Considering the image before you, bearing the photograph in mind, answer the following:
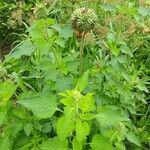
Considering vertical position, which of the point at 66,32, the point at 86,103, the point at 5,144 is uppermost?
the point at 66,32

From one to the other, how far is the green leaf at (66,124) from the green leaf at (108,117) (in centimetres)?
11

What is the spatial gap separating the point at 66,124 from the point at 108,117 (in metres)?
0.17

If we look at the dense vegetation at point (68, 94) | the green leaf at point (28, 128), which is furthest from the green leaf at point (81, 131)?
the green leaf at point (28, 128)

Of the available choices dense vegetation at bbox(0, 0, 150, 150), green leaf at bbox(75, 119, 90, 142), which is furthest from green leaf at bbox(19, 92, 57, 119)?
green leaf at bbox(75, 119, 90, 142)

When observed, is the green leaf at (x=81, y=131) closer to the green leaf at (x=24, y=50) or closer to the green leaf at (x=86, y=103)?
the green leaf at (x=86, y=103)

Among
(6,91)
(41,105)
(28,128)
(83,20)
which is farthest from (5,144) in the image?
(83,20)

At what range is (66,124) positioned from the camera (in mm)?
1564

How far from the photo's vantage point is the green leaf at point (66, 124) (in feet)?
5.13

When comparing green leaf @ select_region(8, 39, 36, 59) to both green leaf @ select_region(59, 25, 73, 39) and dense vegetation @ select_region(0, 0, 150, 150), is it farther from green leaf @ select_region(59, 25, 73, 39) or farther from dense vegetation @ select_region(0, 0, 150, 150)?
green leaf @ select_region(59, 25, 73, 39)

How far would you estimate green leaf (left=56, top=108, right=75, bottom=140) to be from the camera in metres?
1.56

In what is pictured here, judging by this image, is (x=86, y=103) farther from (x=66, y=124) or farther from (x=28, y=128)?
(x=28, y=128)

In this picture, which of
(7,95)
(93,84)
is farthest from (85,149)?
(7,95)

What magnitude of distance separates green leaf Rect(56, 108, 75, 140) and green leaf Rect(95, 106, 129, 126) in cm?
11

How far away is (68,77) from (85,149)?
357mm
